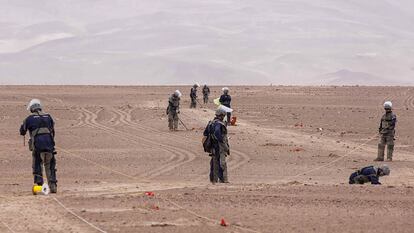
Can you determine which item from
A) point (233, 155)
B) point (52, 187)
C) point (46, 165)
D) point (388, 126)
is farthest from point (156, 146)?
point (52, 187)

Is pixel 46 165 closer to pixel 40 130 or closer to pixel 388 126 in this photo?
→ pixel 40 130

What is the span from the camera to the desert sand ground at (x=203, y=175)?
14.7 metres

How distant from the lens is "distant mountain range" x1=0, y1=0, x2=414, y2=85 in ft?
439

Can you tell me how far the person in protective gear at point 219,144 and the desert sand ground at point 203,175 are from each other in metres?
0.65

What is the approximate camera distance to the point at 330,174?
23.4 m

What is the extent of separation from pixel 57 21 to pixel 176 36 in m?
21.1

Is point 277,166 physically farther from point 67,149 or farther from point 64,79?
point 64,79

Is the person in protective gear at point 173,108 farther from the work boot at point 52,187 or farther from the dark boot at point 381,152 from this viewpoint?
the work boot at point 52,187

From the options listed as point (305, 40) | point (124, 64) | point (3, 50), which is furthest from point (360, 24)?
point (3, 50)

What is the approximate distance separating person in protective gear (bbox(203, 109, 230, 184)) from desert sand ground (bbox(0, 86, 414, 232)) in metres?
0.65

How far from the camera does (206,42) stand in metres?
150

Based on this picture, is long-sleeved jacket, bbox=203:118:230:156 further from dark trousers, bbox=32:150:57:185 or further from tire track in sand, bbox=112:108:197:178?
tire track in sand, bbox=112:108:197:178

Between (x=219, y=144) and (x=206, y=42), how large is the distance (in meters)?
131

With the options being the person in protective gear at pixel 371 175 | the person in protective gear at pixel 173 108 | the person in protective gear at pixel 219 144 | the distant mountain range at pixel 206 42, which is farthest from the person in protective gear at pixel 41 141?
the distant mountain range at pixel 206 42
